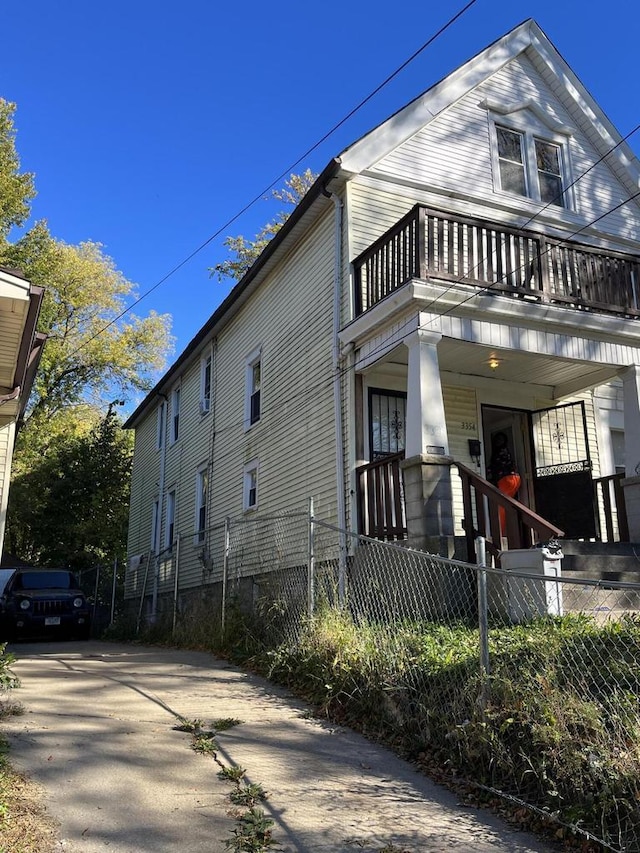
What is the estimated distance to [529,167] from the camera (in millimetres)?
13047

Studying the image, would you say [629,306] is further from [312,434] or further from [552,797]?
[552,797]

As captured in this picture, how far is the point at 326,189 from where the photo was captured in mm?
11203

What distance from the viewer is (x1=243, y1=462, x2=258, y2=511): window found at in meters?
14.0

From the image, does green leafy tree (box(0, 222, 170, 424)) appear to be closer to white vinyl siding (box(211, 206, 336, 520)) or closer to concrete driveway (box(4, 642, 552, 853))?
white vinyl siding (box(211, 206, 336, 520))

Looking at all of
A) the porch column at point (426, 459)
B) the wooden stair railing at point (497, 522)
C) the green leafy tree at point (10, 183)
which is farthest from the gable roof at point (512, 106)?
the green leafy tree at point (10, 183)

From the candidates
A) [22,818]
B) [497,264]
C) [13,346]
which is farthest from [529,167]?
[22,818]

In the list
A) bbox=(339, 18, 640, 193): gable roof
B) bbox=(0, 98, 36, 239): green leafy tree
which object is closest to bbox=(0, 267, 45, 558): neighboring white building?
bbox=(339, 18, 640, 193): gable roof

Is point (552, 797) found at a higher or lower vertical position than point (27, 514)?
lower

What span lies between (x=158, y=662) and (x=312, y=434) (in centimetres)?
429

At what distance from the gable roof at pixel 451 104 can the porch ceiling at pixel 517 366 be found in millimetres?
3238

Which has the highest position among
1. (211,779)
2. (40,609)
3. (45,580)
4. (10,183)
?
(10,183)

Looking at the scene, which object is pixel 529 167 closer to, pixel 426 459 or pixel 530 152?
pixel 530 152

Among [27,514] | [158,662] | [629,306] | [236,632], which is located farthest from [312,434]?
[27,514]

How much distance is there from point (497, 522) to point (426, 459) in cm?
107
